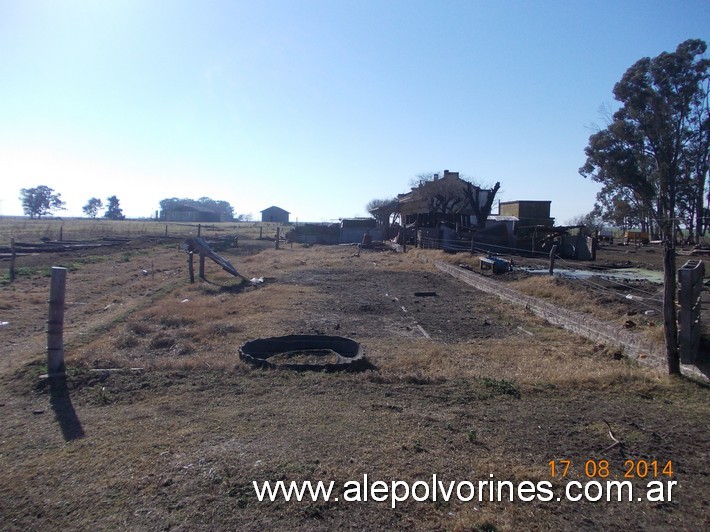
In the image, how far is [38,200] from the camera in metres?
125

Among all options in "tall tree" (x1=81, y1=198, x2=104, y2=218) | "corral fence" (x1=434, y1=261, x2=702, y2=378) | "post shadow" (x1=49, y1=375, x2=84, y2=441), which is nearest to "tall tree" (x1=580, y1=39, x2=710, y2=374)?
"corral fence" (x1=434, y1=261, x2=702, y2=378)

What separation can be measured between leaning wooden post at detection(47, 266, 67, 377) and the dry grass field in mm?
218

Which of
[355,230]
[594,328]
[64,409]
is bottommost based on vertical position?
[64,409]

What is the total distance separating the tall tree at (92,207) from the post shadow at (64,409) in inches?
5913

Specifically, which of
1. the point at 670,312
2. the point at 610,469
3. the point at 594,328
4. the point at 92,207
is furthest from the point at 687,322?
the point at 92,207

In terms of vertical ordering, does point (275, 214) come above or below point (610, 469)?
above

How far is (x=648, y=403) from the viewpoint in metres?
5.89

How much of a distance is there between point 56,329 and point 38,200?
451ft

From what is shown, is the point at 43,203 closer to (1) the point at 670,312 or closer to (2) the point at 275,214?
(2) the point at 275,214

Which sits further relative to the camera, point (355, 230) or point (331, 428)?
point (355, 230)

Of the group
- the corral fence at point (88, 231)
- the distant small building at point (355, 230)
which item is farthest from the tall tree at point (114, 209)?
the distant small building at point (355, 230)

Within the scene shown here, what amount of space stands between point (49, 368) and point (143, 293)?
9909 millimetres

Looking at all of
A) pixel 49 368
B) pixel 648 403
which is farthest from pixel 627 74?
pixel 49 368

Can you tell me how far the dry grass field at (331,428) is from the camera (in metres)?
3.56
